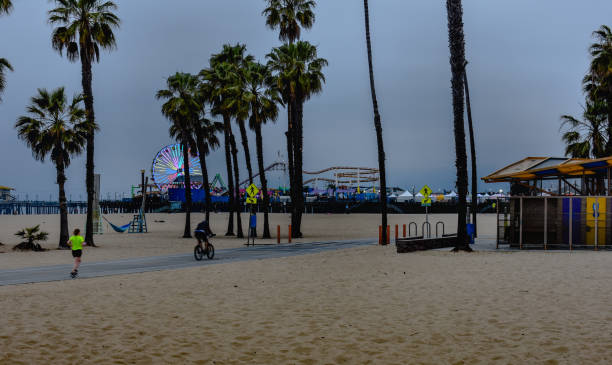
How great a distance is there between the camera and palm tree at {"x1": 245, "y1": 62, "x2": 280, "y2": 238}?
38531 millimetres

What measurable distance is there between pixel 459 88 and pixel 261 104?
60.2 ft

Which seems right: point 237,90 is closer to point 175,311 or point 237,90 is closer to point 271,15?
point 271,15

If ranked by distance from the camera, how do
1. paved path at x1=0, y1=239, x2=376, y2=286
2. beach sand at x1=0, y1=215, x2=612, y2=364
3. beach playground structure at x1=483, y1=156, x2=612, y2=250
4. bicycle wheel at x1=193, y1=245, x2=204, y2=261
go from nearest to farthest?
1. beach sand at x1=0, y1=215, x2=612, y2=364
2. paved path at x1=0, y1=239, x2=376, y2=286
3. bicycle wheel at x1=193, y1=245, x2=204, y2=261
4. beach playground structure at x1=483, y1=156, x2=612, y2=250

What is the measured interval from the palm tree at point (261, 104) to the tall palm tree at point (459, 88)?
1757 centimetres

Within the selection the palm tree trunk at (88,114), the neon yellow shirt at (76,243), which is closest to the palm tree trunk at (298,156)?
the palm tree trunk at (88,114)

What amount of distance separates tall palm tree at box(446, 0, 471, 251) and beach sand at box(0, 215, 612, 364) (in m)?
6.56

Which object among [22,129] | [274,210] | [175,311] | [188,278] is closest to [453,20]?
[188,278]

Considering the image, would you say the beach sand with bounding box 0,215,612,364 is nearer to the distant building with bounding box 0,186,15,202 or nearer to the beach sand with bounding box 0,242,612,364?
the beach sand with bounding box 0,242,612,364

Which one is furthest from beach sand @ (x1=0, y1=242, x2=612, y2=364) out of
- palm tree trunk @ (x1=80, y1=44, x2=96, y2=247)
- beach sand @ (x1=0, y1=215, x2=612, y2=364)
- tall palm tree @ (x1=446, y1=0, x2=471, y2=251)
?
palm tree trunk @ (x1=80, y1=44, x2=96, y2=247)

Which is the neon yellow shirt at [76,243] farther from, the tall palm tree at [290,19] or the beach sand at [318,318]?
the tall palm tree at [290,19]

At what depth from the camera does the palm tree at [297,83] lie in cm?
3731

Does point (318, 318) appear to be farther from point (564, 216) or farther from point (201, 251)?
point (564, 216)

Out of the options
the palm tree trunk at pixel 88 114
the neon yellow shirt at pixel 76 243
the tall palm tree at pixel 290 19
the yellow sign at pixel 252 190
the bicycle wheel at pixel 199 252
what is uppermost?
the tall palm tree at pixel 290 19

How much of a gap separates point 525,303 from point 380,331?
140 inches
